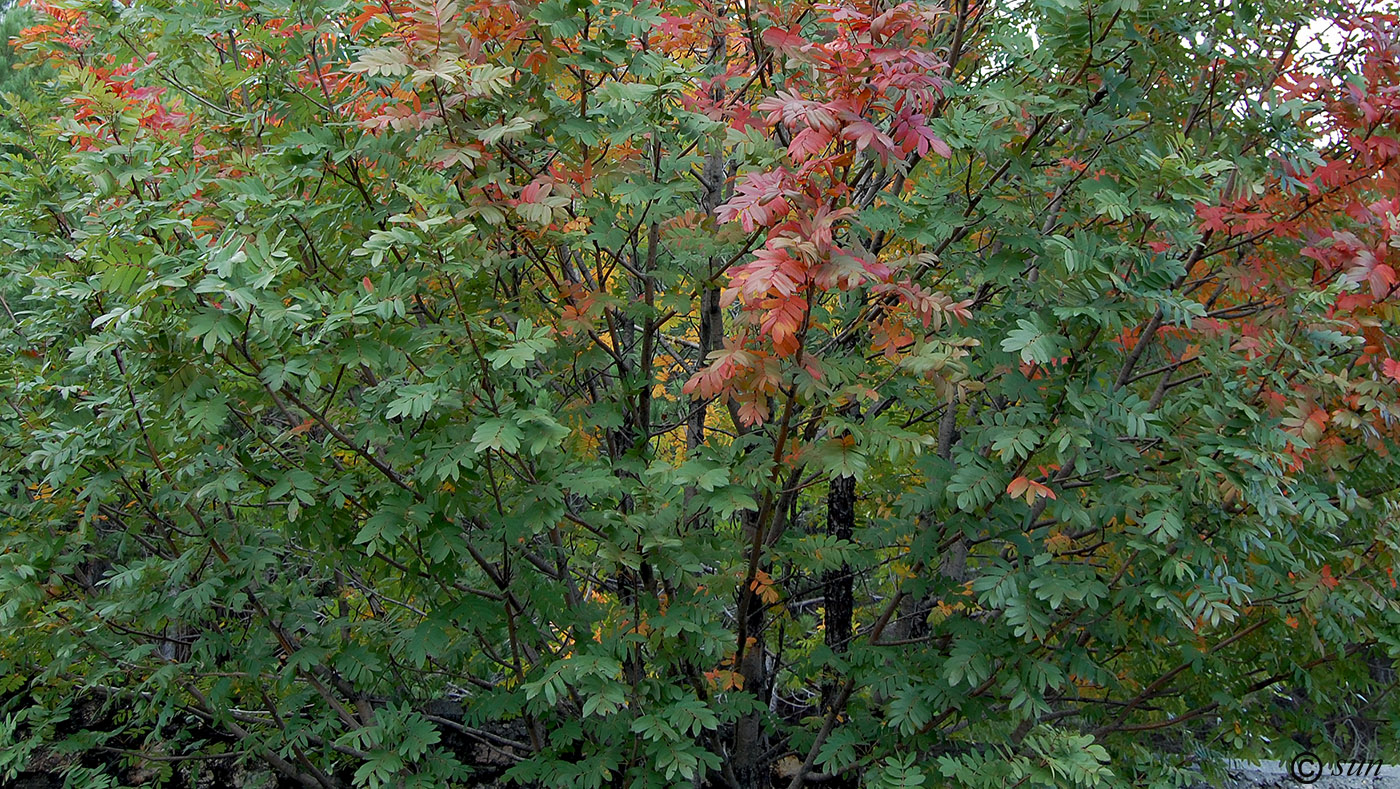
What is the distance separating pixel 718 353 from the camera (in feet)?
9.40

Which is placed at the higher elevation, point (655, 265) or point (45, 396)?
point (655, 265)

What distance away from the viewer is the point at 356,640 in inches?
168

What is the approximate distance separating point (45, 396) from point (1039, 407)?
4.29 meters

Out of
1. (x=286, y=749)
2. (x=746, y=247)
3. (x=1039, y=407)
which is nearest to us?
(x=1039, y=407)

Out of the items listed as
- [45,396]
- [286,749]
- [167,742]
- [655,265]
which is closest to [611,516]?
[655,265]

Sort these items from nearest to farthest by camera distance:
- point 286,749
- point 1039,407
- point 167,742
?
point 1039,407
point 286,749
point 167,742

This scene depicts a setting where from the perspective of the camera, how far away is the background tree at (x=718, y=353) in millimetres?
2969

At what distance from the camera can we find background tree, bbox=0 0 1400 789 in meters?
2.97

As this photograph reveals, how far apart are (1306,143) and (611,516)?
2.70m

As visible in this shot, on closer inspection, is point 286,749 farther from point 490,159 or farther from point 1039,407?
point 1039,407

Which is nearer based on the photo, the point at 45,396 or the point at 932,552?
the point at 932,552

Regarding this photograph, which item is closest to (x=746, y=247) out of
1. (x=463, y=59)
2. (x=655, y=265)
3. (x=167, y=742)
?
(x=655, y=265)

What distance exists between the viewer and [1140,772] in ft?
13.5

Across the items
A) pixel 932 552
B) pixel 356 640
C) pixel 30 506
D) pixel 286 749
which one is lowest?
pixel 286 749
